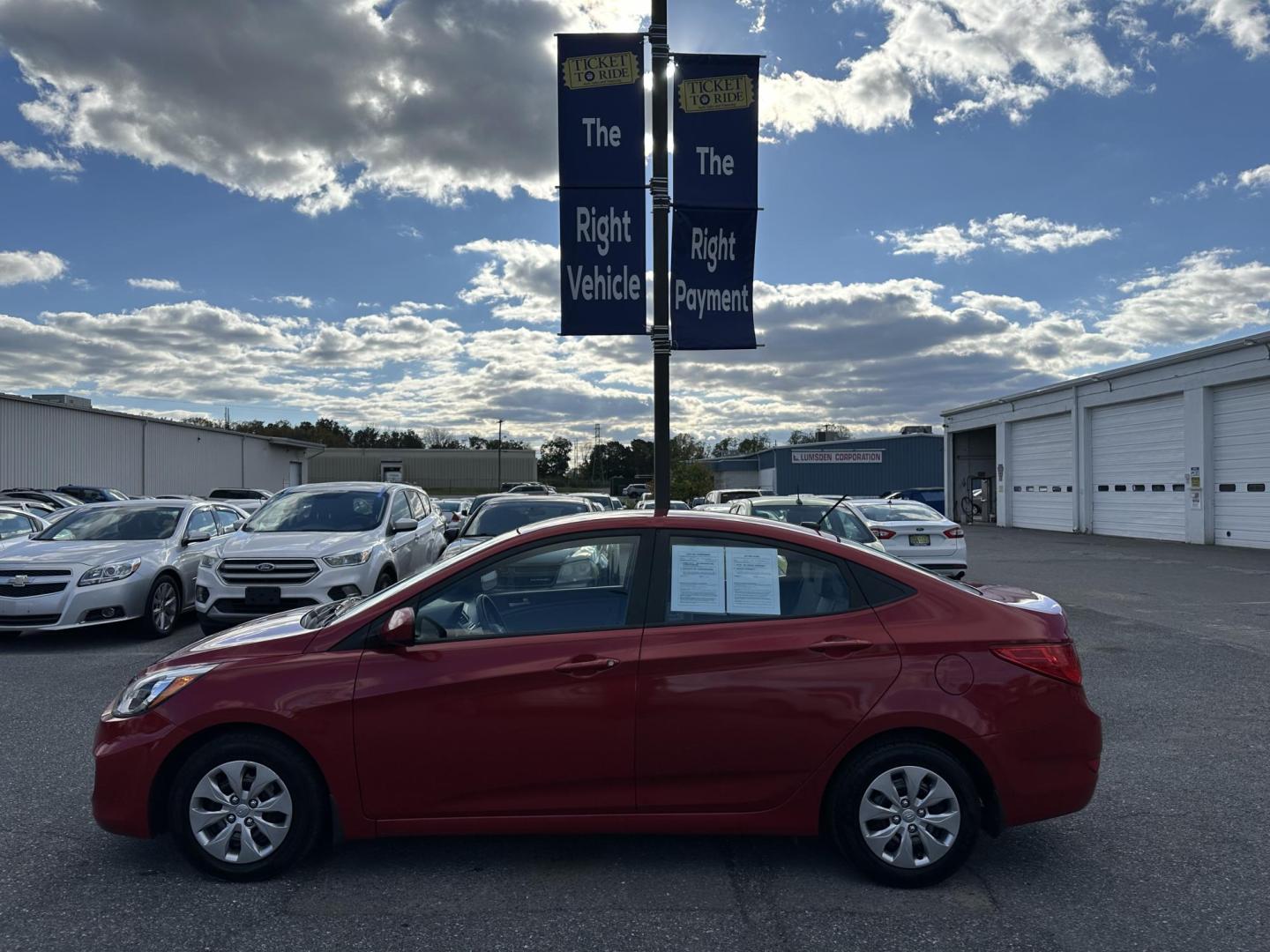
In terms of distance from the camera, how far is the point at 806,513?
38.5 ft

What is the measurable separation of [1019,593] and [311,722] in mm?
3295

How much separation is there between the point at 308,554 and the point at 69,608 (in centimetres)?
253

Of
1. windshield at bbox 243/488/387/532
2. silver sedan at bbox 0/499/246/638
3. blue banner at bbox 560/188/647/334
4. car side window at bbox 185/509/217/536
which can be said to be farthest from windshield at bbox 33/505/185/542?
blue banner at bbox 560/188/647/334

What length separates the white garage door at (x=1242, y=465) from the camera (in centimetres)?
2122

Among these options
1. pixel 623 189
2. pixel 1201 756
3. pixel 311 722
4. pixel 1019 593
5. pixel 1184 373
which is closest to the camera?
pixel 311 722

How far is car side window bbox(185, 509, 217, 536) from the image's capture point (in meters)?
11.0

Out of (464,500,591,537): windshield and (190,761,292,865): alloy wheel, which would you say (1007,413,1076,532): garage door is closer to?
(464,500,591,537): windshield

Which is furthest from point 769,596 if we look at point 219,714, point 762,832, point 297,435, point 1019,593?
point 297,435

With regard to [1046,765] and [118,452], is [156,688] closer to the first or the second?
[1046,765]

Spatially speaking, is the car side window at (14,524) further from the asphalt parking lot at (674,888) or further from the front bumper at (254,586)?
the asphalt parking lot at (674,888)

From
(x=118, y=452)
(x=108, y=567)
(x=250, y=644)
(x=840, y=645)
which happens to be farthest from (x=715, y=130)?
(x=118, y=452)

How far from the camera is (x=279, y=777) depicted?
11.9 ft

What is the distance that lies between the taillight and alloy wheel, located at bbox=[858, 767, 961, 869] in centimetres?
58

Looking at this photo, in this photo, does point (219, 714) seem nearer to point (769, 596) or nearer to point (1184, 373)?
point (769, 596)
